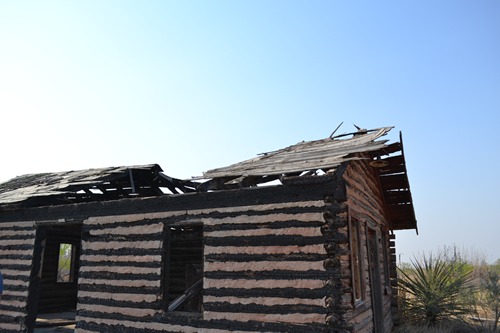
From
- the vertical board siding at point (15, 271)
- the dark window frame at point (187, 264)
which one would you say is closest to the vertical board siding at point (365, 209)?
the dark window frame at point (187, 264)

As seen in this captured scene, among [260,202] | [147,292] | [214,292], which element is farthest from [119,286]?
[260,202]

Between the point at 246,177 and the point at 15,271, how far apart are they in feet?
20.1

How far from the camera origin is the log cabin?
6215 mm

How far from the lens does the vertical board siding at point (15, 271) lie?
359 inches

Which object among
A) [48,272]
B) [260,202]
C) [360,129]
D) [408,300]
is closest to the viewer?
[260,202]

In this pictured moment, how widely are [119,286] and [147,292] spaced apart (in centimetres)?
72

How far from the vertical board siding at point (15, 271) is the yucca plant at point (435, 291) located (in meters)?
9.95

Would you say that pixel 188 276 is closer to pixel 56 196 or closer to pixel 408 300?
pixel 56 196

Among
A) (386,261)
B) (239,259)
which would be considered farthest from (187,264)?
(239,259)

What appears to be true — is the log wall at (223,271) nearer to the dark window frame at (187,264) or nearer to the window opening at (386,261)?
the dark window frame at (187,264)

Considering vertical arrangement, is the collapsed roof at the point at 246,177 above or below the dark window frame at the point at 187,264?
above

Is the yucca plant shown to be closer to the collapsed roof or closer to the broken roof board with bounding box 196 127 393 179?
the collapsed roof

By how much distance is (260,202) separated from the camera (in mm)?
6789

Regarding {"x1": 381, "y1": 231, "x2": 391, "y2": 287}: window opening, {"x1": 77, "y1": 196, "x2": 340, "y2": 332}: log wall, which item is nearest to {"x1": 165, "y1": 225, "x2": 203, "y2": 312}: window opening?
{"x1": 77, "y1": 196, "x2": 340, "y2": 332}: log wall
